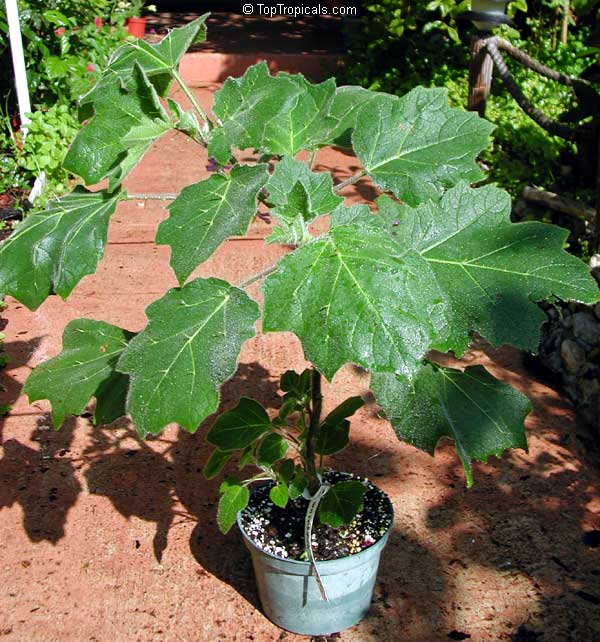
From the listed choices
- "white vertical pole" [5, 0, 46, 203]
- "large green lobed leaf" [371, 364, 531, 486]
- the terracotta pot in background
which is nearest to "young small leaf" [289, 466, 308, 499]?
"large green lobed leaf" [371, 364, 531, 486]

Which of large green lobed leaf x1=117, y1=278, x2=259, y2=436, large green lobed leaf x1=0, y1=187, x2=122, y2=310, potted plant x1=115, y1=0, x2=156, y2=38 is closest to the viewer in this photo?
large green lobed leaf x1=117, y1=278, x2=259, y2=436

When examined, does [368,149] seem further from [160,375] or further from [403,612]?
[403,612]

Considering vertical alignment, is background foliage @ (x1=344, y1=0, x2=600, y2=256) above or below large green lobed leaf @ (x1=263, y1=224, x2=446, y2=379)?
below

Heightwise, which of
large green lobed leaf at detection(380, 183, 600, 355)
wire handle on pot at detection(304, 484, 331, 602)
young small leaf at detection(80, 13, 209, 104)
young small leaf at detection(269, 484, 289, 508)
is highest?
young small leaf at detection(80, 13, 209, 104)

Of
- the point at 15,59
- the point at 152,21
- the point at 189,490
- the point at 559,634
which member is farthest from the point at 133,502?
the point at 152,21

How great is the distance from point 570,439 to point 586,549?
2.30 feet

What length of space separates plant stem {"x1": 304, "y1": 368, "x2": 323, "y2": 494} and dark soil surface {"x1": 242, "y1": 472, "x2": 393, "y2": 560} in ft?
0.42

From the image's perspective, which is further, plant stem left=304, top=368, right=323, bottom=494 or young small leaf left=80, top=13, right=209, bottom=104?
plant stem left=304, top=368, right=323, bottom=494

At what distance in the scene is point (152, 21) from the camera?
1077 centimetres

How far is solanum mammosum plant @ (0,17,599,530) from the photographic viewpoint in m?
1.59

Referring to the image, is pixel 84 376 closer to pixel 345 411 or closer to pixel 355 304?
pixel 345 411

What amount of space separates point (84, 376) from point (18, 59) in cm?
472

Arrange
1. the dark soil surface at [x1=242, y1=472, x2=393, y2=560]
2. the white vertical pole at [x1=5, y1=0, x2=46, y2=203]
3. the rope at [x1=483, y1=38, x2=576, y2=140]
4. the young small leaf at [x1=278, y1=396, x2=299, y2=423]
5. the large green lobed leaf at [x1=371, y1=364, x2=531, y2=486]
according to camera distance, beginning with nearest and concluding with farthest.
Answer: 1. the large green lobed leaf at [x1=371, y1=364, x2=531, y2=486]
2. the young small leaf at [x1=278, y1=396, x2=299, y2=423]
3. the dark soil surface at [x1=242, y1=472, x2=393, y2=560]
4. the rope at [x1=483, y1=38, x2=576, y2=140]
5. the white vertical pole at [x1=5, y1=0, x2=46, y2=203]

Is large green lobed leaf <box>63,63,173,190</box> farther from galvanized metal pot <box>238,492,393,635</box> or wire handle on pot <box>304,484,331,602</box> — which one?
galvanized metal pot <box>238,492,393,635</box>
